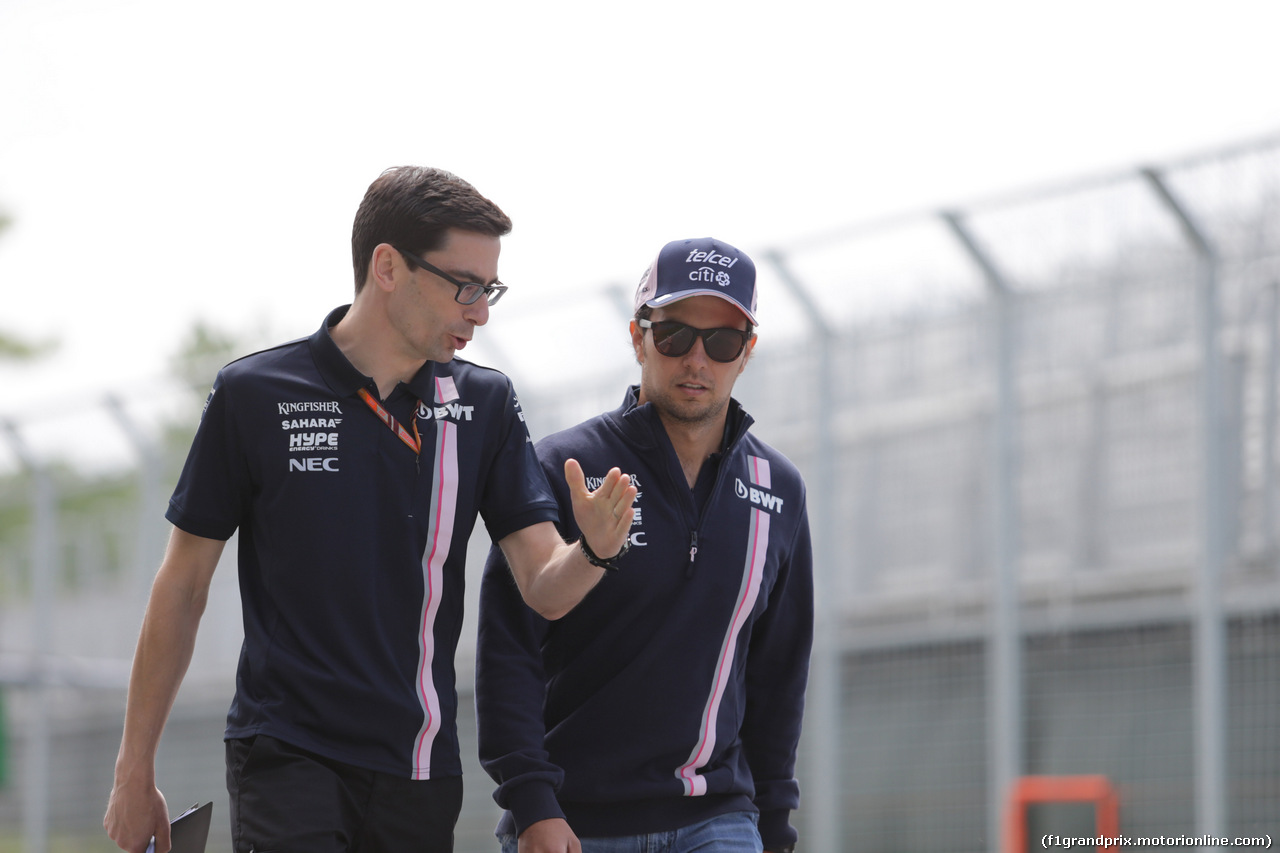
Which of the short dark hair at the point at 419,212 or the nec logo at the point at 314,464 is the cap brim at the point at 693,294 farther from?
the nec logo at the point at 314,464

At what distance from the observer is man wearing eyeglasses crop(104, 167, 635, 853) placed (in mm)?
2994

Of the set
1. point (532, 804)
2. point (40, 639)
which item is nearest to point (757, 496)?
point (532, 804)

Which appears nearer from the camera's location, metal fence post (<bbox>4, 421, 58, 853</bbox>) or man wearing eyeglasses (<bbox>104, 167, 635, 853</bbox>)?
man wearing eyeglasses (<bbox>104, 167, 635, 853</bbox>)

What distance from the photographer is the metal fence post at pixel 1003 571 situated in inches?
268

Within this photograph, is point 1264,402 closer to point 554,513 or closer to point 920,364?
point 920,364

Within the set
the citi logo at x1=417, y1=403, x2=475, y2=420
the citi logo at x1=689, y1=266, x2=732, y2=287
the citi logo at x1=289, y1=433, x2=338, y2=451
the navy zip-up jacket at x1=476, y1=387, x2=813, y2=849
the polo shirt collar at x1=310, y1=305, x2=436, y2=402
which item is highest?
the citi logo at x1=689, y1=266, x2=732, y2=287

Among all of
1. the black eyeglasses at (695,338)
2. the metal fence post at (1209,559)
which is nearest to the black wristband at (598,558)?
the black eyeglasses at (695,338)

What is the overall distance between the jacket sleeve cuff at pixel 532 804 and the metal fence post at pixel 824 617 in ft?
14.0

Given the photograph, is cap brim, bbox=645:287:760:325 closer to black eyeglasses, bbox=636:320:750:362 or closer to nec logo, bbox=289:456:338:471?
black eyeglasses, bbox=636:320:750:362

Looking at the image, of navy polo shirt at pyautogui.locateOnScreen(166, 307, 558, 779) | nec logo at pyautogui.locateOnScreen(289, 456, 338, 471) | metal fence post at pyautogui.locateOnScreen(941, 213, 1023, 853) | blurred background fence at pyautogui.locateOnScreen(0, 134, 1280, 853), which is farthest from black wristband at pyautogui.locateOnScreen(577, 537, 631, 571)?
metal fence post at pyautogui.locateOnScreen(941, 213, 1023, 853)

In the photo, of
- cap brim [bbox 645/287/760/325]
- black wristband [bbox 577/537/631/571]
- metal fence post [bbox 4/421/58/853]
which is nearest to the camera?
black wristband [bbox 577/537/631/571]

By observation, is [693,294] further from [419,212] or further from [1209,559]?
[1209,559]

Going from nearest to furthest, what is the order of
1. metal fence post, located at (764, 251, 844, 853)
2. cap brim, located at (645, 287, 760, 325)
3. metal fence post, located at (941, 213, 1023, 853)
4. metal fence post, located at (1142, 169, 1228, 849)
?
cap brim, located at (645, 287, 760, 325) → metal fence post, located at (1142, 169, 1228, 849) → metal fence post, located at (941, 213, 1023, 853) → metal fence post, located at (764, 251, 844, 853)

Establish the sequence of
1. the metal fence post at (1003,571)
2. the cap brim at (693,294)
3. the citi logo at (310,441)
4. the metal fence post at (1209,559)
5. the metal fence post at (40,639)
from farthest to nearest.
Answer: the metal fence post at (40,639)
the metal fence post at (1003,571)
the metal fence post at (1209,559)
the cap brim at (693,294)
the citi logo at (310,441)
